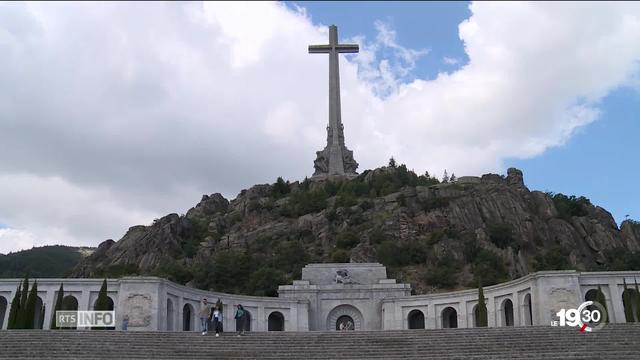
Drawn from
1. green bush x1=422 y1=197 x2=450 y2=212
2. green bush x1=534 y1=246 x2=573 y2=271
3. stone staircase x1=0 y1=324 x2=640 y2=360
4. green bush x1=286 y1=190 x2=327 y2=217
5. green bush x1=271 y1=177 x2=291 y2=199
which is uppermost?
green bush x1=271 y1=177 x2=291 y2=199

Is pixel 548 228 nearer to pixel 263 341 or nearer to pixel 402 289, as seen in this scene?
pixel 402 289

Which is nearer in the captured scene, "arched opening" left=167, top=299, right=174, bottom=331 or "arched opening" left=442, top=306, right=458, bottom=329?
"arched opening" left=167, top=299, right=174, bottom=331

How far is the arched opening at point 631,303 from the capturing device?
35219 millimetres

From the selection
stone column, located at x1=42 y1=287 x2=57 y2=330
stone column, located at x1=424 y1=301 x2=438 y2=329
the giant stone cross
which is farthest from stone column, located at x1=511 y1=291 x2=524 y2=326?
the giant stone cross

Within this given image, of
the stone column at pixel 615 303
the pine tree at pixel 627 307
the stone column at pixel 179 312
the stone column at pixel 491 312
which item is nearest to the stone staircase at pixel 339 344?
the pine tree at pixel 627 307

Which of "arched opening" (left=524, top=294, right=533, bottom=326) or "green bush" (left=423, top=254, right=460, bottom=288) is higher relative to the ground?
"green bush" (left=423, top=254, right=460, bottom=288)

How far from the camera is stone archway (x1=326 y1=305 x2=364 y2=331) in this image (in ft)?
159

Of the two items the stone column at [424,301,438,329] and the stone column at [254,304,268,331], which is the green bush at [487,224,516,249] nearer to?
the stone column at [424,301,438,329]

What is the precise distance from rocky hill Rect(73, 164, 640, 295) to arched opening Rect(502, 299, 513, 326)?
16.9 m

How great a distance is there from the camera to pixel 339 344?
29219 millimetres

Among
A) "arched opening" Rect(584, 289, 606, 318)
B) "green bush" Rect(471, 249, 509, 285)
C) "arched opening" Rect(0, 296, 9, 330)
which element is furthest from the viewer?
"green bush" Rect(471, 249, 509, 285)

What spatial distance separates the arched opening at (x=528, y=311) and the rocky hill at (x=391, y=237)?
1980 cm

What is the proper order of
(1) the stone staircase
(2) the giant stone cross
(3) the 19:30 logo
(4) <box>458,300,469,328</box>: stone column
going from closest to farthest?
(1) the stone staircase < (3) the 19:30 logo < (4) <box>458,300,469,328</box>: stone column < (2) the giant stone cross

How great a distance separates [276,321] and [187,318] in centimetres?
773
